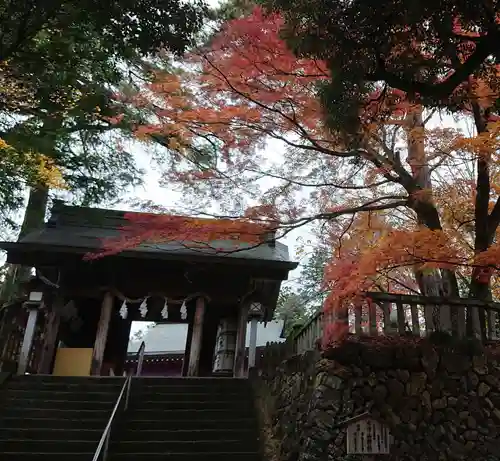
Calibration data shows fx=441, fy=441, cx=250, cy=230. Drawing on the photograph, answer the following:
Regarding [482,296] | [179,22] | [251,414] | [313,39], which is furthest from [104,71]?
[482,296]

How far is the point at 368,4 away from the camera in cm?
405

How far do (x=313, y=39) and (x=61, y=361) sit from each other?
10632 millimetres

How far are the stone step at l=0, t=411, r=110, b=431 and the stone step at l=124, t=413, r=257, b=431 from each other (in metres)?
0.55

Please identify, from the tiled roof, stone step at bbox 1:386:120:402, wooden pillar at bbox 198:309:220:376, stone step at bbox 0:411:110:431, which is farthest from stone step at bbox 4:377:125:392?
wooden pillar at bbox 198:309:220:376

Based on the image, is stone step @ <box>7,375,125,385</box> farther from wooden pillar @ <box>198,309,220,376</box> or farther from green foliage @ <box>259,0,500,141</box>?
green foliage @ <box>259,0,500,141</box>

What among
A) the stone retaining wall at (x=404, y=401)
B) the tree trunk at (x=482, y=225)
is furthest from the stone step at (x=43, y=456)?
the tree trunk at (x=482, y=225)

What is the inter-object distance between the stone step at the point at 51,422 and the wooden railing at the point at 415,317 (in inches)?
158

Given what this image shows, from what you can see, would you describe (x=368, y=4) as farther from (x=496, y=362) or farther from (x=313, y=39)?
(x=496, y=362)

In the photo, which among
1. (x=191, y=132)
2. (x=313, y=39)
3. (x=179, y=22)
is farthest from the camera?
(x=191, y=132)

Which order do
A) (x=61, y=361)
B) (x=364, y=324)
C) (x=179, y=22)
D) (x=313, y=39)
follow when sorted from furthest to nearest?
(x=61, y=361)
(x=364, y=324)
(x=179, y=22)
(x=313, y=39)

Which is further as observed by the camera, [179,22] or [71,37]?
[71,37]

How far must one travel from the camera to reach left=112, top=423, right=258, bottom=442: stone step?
24.3 ft

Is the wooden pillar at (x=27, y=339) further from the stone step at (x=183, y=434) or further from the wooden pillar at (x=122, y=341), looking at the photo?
the wooden pillar at (x=122, y=341)

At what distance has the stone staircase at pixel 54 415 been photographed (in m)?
7.00
